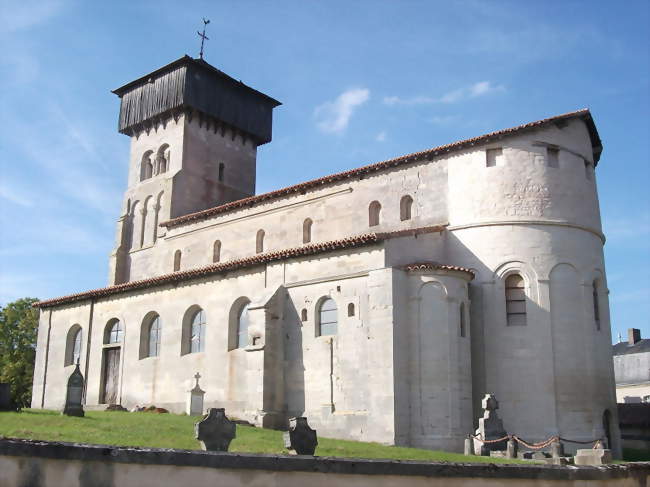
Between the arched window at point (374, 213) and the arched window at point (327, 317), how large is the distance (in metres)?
5.62

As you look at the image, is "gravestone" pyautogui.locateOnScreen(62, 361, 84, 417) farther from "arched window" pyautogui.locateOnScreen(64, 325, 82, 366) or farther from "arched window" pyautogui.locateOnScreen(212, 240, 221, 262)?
"arched window" pyautogui.locateOnScreen(212, 240, 221, 262)

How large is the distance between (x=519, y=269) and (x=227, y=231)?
1571cm

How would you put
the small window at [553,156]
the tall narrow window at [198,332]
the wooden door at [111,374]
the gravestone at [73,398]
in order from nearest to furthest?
1. the gravestone at [73,398]
2. the small window at [553,156]
3. the tall narrow window at [198,332]
4. the wooden door at [111,374]

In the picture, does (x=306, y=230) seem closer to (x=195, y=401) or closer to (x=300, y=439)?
(x=195, y=401)

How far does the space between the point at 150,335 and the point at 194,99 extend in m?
16.3

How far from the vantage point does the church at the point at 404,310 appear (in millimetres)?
23953

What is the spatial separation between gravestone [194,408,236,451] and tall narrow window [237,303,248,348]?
13.7 meters

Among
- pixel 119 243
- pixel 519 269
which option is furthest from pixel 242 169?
pixel 519 269

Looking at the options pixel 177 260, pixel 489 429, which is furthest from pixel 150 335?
pixel 489 429

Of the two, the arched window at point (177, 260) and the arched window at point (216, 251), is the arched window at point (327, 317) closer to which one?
the arched window at point (216, 251)

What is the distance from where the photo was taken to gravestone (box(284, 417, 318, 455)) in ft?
46.4

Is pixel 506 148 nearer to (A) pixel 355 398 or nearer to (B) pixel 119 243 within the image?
(A) pixel 355 398

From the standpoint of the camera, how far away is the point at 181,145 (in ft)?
137

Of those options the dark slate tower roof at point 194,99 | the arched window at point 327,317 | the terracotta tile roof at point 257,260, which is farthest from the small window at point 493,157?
the dark slate tower roof at point 194,99
